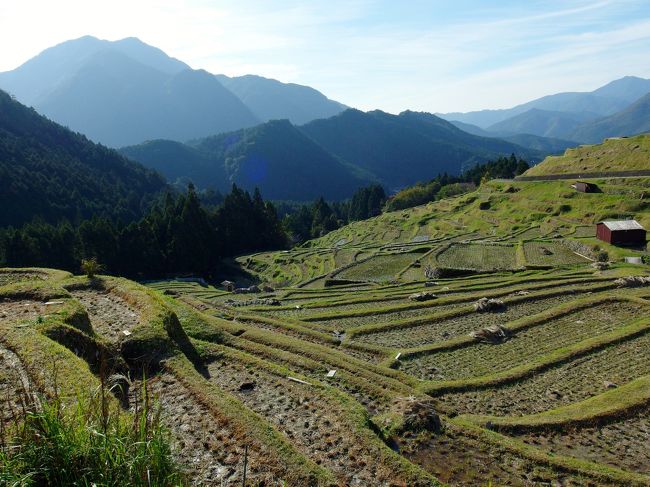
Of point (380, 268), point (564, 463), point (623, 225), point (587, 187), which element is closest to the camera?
point (564, 463)

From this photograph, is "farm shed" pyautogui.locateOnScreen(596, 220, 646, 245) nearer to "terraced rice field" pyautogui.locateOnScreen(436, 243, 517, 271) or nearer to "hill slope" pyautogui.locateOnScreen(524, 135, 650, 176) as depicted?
"terraced rice field" pyautogui.locateOnScreen(436, 243, 517, 271)

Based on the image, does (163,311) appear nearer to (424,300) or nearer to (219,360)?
(219,360)

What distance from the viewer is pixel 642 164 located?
92812mm

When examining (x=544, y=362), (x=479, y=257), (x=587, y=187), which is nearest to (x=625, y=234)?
(x=479, y=257)

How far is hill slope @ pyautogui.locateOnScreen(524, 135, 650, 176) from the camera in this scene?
96.8 m

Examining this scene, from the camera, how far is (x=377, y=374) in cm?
2166

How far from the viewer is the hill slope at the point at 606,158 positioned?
96812 mm

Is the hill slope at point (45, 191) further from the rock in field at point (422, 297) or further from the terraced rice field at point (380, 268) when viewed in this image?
the rock in field at point (422, 297)

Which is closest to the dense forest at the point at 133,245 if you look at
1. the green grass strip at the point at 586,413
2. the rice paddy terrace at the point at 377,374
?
the rice paddy terrace at the point at 377,374

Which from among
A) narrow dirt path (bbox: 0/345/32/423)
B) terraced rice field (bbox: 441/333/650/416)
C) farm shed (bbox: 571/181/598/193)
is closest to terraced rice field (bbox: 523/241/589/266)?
farm shed (bbox: 571/181/598/193)

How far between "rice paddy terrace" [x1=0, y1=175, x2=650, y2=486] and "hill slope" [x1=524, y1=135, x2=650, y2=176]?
6813 cm

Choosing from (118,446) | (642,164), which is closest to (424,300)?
(118,446)

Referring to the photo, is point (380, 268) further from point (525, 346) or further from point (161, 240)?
point (161, 240)

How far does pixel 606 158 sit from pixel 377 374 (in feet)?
364
